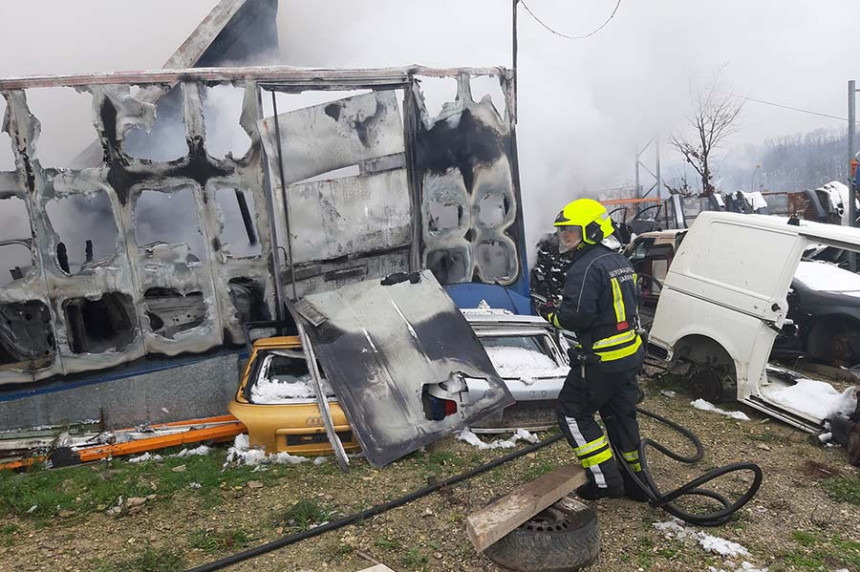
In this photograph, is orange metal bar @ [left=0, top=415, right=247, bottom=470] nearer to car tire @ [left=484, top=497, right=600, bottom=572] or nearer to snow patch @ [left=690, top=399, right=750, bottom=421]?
car tire @ [left=484, top=497, right=600, bottom=572]

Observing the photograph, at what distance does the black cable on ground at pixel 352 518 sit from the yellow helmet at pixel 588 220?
180 centimetres

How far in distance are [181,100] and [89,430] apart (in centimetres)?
325

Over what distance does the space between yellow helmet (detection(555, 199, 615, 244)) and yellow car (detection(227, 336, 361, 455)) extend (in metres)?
2.27

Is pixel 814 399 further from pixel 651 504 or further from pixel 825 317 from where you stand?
pixel 651 504

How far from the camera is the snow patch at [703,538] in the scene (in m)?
3.48

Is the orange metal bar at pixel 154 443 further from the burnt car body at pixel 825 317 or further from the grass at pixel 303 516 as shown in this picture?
the burnt car body at pixel 825 317

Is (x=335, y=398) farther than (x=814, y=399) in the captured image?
No

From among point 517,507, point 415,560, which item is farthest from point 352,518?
point 517,507

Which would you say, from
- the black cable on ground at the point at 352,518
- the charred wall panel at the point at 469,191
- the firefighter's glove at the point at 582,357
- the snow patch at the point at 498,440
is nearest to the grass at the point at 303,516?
the black cable on ground at the point at 352,518

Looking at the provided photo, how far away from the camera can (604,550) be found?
3.50m

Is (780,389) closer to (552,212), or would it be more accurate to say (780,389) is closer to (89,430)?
(89,430)

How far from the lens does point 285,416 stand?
4.69 meters

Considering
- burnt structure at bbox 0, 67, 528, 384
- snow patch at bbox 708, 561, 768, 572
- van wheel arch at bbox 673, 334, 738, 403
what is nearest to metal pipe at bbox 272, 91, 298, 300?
burnt structure at bbox 0, 67, 528, 384

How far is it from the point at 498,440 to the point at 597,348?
1.58 meters
